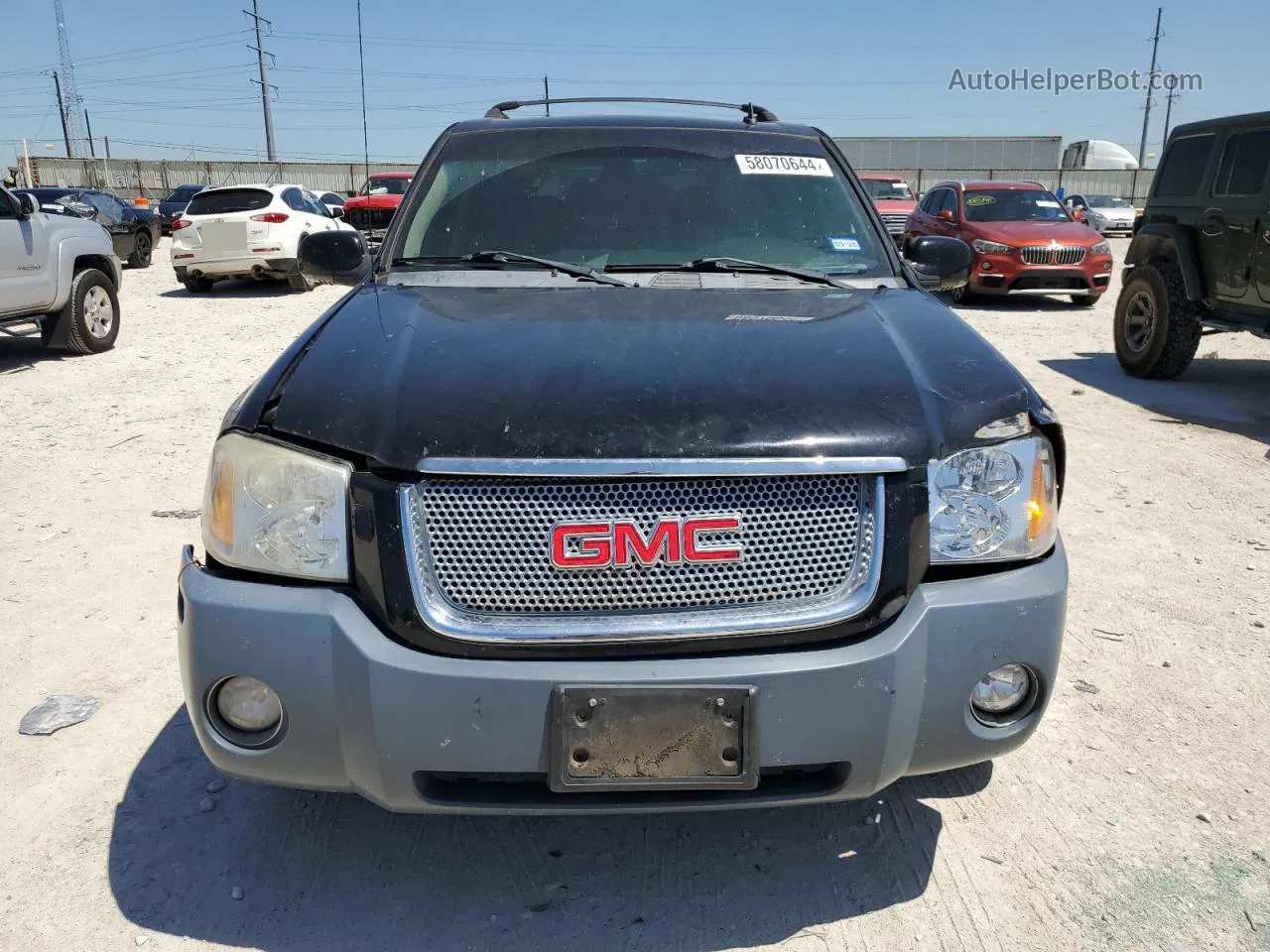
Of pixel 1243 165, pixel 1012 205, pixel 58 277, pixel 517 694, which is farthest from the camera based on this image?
pixel 1012 205

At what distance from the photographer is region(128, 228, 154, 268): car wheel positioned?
18459 mm

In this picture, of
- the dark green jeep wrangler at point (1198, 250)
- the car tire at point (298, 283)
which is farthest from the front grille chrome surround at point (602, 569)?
the car tire at point (298, 283)

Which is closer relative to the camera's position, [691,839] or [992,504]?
[992,504]

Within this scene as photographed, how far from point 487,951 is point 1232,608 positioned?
309 centimetres

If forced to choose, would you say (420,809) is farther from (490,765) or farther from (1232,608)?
(1232,608)

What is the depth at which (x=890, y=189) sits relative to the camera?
68.6 ft

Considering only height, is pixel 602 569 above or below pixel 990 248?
above

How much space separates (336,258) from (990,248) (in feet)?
35.8

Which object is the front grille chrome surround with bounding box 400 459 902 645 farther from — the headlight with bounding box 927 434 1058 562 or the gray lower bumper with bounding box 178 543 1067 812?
the headlight with bounding box 927 434 1058 562

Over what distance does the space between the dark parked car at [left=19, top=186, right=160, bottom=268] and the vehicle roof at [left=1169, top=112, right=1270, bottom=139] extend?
1574 centimetres

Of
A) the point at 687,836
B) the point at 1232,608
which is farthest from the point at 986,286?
the point at 687,836

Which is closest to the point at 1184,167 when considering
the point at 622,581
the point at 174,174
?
the point at 622,581

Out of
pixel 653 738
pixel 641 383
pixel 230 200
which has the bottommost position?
pixel 653 738

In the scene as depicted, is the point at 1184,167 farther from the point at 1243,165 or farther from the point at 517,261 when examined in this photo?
the point at 517,261
